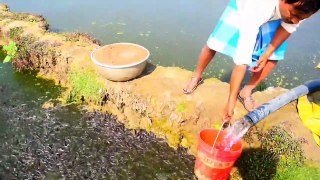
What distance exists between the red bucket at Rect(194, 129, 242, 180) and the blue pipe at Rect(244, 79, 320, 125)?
14.2 inches

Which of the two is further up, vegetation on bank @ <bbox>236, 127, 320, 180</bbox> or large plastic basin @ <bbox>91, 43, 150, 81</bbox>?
large plastic basin @ <bbox>91, 43, 150, 81</bbox>

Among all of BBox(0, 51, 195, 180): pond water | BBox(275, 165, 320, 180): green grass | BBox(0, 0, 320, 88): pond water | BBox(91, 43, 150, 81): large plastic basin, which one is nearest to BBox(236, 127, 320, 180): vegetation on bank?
BBox(275, 165, 320, 180): green grass

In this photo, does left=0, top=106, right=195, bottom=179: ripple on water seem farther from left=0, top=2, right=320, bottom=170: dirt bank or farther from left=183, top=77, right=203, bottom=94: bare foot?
left=183, top=77, right=203, bottom=94: bare foot

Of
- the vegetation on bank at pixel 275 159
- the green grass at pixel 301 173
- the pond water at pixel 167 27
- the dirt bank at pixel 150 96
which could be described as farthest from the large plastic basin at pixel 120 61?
the green grass at pixel 301 173

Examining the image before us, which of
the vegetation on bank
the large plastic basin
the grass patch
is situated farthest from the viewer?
the grass patch

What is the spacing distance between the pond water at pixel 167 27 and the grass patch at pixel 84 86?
1.74 m

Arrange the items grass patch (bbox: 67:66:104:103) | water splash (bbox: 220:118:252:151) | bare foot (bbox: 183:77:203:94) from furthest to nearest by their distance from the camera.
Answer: grass patch (bbox: 67:66:104:103) < bare foot (bbox: 183:77:203:94) < water splash (bbox: 220:118:252:151)

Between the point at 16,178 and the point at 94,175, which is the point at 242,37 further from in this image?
the point at 16,178

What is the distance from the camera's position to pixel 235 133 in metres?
3.49

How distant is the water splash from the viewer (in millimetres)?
3367

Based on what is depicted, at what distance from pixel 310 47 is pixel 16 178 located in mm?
6481

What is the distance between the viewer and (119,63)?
5516 millimetres

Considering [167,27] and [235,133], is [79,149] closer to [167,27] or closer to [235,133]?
[235,133]

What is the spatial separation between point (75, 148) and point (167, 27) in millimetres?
4475
